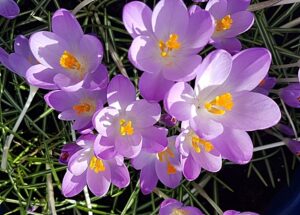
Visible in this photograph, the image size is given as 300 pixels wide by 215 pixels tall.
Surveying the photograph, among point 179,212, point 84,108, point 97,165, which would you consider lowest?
point 179,212

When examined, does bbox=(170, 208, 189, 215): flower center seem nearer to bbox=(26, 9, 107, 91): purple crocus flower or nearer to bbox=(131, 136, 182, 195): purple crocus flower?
bbox=(131, 136, 182, 195): purple crocus flower

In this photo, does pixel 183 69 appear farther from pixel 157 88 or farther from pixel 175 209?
pixel 175 209

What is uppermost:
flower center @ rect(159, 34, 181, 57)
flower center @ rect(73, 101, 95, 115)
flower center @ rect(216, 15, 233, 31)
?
flower center @ rect(216, 15, 233, 31)

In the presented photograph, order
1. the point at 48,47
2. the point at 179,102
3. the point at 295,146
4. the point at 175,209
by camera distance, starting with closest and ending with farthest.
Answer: the point at 179,102, the point at 48,47, the point at 175,209, the point at 295,146

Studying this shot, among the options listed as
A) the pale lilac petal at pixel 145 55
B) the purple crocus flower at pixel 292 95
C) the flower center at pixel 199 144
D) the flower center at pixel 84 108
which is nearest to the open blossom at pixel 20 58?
the flower center at pixel 84 108

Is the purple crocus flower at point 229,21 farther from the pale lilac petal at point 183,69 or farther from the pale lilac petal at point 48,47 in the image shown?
the pale lilac petal at point 48,47

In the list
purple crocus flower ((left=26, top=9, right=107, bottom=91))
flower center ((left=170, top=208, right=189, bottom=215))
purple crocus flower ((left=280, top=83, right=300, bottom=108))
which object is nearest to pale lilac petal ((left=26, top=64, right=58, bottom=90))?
purple crocus flower ((left=26, top=9, right=107, bottom=91))

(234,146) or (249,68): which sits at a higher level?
(249,68)

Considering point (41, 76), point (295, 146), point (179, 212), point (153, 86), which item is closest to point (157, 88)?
point (153, 86)
